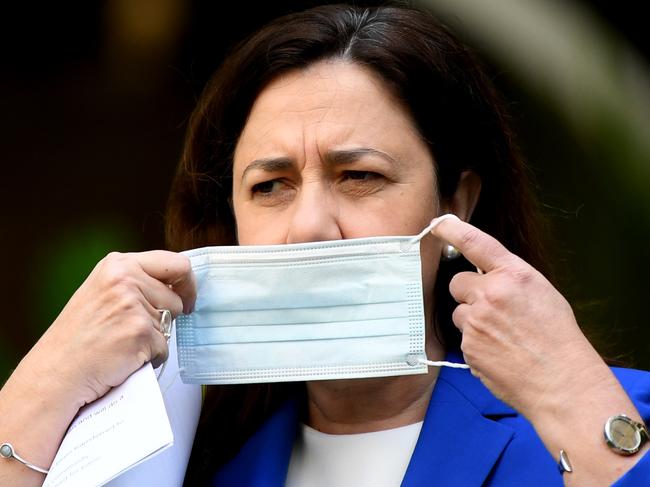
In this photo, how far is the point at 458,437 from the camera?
2.52 m

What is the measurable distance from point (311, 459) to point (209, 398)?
1.42 feet

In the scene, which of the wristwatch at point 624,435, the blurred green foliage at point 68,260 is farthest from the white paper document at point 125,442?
the blurred green foliage at point 68,260

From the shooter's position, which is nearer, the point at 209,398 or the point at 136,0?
the point at 209,398

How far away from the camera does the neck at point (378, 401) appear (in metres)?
2.72

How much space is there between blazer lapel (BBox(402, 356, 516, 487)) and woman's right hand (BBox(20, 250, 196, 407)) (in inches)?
25.4

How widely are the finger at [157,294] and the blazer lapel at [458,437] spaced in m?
0.67

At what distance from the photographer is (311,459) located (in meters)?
2.75

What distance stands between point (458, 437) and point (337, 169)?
2.36 ft

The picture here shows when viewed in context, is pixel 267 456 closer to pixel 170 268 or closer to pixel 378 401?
pixel 378 401

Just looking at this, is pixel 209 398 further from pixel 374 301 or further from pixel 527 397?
pixel 527 397

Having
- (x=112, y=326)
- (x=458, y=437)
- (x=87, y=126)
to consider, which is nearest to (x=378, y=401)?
(x=458, y=437)

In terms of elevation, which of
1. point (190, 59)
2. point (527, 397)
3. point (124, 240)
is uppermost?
point (190, 59)

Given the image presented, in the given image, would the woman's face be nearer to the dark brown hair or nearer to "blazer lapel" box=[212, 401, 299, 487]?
the dark brown hair

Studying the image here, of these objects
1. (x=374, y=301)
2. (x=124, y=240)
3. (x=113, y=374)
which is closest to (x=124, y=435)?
(x=113, y=374)
